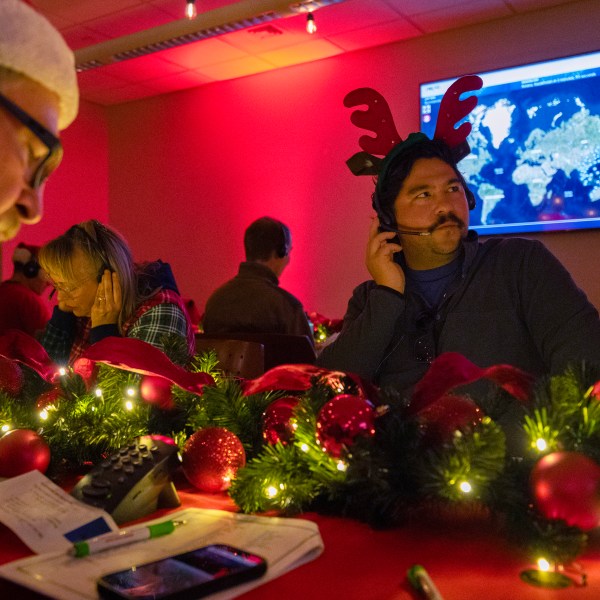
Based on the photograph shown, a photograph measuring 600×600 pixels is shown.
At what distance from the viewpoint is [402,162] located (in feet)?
5.40

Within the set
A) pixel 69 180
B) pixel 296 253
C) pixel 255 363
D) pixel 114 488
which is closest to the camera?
pixel 114 488

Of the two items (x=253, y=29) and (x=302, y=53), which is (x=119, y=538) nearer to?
(x=253, y=29)

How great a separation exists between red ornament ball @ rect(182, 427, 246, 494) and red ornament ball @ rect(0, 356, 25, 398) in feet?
1.59

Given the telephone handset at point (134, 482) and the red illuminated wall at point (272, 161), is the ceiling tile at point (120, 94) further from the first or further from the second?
the telephone handset at point (134, 482)

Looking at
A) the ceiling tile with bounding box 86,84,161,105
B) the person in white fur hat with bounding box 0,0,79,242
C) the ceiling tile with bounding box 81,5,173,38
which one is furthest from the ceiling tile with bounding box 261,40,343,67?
the person in white fur hat with bounding box 0,0,79,242

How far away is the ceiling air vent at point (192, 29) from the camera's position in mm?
3650

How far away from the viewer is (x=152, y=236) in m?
5.93

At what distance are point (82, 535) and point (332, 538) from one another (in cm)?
27

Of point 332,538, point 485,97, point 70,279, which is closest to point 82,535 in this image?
point 332,538

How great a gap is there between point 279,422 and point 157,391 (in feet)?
0.80

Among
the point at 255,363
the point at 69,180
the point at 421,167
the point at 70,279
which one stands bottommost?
the point at 255,363

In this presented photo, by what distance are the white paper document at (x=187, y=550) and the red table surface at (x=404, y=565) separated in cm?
1

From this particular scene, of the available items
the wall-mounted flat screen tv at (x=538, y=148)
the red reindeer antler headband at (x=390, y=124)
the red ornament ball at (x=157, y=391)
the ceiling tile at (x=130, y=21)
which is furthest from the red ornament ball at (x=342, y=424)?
the ceiling tile at (x=130, y=21)

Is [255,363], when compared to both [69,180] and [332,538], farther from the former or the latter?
[69,180]
